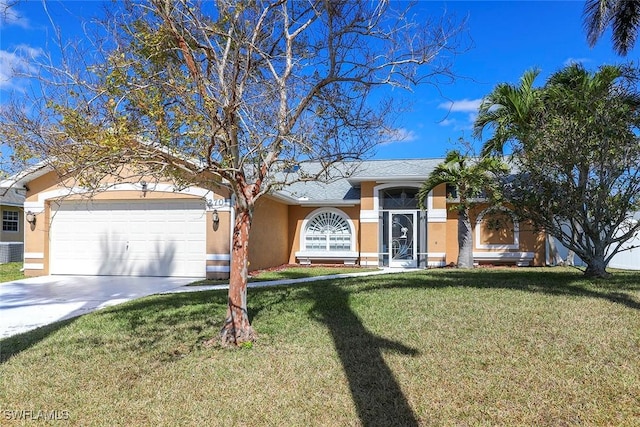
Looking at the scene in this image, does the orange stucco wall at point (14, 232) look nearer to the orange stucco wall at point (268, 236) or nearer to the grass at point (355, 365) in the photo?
the orange stucco wall at point (268, 236)

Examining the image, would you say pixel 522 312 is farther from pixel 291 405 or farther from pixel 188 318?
pixel 188 318

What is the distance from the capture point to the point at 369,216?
18.4 meters

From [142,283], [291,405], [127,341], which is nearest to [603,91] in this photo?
[291,405]

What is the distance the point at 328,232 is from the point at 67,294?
10.5m

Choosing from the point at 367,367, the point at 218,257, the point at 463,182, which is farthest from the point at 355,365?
the point at 463,182

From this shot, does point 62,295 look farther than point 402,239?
No

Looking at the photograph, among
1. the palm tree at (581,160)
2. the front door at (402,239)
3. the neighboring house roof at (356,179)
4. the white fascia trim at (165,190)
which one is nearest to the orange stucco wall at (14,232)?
the white fascia trim at (165,190)

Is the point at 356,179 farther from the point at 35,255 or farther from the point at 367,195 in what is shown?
the point at 35,255

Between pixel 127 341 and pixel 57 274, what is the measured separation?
10.7 meters

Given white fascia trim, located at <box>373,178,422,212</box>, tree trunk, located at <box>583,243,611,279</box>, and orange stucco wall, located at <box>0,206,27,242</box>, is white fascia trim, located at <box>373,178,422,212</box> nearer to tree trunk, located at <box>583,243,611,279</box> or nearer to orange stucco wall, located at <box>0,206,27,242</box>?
tree trunk, located at <box>583,243,611,279</box>

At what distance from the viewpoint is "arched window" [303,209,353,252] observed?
64.0 ft

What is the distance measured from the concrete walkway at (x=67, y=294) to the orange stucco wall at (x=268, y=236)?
96.5 inches

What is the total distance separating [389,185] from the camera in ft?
59.6

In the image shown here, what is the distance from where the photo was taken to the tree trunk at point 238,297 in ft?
21.4
